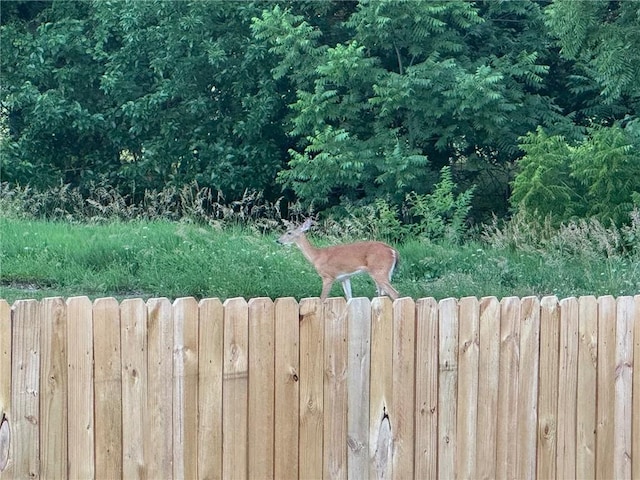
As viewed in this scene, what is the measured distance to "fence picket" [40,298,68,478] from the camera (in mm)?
3832

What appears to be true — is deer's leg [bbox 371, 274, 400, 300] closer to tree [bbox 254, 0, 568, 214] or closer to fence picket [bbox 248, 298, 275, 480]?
tree [bbox 254, 0, 568, 214]

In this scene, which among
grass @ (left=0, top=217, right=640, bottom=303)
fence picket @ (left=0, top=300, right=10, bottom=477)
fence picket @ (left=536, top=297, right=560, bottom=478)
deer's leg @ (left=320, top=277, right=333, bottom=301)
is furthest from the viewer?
deer's leg @ (left=320, top=277, right=333, bottom=301)

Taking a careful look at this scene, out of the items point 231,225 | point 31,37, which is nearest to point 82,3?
point 31,37

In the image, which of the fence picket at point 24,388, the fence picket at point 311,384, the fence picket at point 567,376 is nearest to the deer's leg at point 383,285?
the fence picket at point 567,376

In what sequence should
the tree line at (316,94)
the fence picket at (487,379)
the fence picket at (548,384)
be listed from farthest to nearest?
the tree line at (316,94), the fence picket at (548,384), the fence picket at (487,379)

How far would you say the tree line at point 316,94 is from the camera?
16203mm

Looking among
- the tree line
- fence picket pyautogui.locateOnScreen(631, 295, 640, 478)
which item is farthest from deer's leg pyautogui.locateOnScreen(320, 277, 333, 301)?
fence picket pyautogui.locateOnScreen(631, 295, 640, 478)

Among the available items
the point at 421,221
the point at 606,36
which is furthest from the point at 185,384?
the point at 606,36

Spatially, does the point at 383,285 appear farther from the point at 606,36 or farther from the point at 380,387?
the point at 606,36

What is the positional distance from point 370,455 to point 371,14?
13.0 m

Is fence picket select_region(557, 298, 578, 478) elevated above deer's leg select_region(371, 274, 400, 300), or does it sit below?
below

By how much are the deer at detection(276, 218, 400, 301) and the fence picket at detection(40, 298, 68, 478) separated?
6.50m

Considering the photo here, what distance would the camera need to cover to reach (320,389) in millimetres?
4207

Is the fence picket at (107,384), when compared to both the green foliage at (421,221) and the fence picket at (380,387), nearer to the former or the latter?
the fence picket at (380,387)
